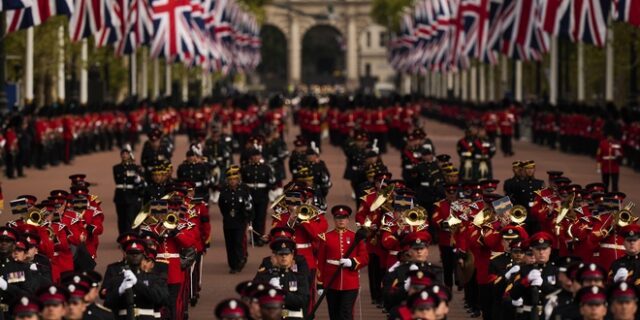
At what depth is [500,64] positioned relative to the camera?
8394cm

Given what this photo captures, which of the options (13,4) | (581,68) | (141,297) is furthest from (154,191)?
(581,68)

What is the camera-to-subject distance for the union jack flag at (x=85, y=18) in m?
46.9

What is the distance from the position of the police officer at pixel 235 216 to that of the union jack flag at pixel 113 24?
79.3 feet

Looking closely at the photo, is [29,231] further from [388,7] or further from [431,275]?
[388,7]

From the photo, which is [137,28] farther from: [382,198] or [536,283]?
[536,283]

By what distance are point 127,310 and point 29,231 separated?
3211 mm

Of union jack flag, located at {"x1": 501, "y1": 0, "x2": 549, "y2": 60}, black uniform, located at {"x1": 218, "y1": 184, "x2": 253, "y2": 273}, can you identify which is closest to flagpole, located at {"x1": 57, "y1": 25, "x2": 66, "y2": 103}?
union jack flag, located at {"x1": 501, "y1": 0, "x2": 549, "y2": 60}

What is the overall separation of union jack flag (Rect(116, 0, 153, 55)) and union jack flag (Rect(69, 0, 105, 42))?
8523 mm

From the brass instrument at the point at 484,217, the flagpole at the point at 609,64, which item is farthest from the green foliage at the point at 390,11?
the brass instrument at the point at 484,217

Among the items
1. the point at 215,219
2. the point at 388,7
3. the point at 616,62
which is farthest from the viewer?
the point at 388,7

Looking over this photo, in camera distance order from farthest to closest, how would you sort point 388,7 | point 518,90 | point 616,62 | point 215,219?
point 388,7
point 518,90
point 616,62
point 215,219

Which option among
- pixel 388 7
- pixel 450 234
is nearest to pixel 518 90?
pixel 450 234

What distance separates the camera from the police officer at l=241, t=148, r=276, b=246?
2898 cm

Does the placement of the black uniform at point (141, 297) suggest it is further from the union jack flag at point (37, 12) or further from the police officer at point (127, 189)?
the union jack flag at point (37, 12)
